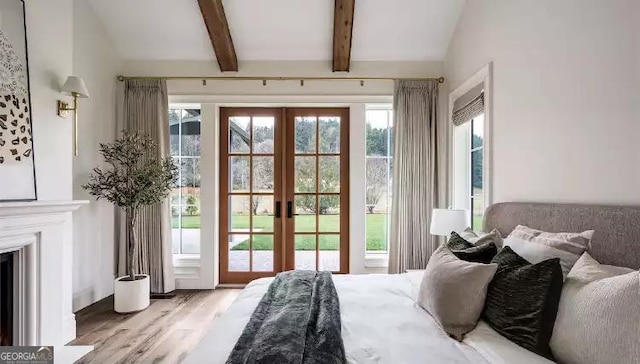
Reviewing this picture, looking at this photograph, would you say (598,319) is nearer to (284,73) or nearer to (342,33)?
(342,33)

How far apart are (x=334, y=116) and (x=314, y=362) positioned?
3427 mm

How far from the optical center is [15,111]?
89.5 inches

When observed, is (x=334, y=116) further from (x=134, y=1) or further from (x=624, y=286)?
(x=624, y=286)

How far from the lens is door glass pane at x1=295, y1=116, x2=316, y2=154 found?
14.0 ft

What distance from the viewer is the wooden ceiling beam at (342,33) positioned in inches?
132

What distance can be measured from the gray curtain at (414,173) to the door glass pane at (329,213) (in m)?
0.69

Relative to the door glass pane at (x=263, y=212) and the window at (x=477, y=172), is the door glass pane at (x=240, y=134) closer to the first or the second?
the door glass pane at (x=263, y=212)

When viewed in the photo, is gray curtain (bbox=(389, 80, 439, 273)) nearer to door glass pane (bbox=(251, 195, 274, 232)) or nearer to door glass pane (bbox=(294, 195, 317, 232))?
door glass pane (bbox=(294, 195, 317, 232))

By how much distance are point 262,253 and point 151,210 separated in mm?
1358

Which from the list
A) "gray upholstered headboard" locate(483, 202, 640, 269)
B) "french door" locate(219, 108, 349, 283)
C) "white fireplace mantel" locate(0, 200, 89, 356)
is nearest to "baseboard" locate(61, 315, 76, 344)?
"white fireplace mantel" locate(0, 200, 89, 356)

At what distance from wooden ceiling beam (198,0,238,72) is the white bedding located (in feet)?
9.03

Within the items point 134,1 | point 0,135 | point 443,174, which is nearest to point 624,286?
point 443,174

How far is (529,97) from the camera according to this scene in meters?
2.41

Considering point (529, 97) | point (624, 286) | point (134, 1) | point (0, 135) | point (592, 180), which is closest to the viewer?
point (624, 286)
